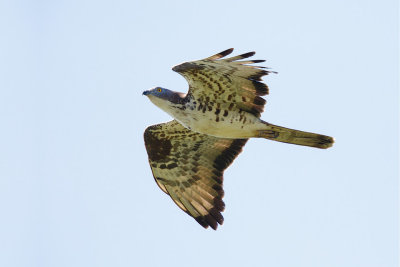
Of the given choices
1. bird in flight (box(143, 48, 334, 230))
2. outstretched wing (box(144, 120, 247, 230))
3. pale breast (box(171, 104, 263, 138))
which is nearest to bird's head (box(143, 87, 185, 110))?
bird in flight (box(143, 48, 334, 230))

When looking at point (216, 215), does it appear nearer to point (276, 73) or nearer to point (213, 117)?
point (213, 117)

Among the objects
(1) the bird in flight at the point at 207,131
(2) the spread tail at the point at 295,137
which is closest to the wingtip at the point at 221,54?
(1) the bird in flight at the point at 207,131

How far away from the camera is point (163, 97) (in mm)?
10773

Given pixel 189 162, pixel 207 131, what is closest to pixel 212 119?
pixel 207 131

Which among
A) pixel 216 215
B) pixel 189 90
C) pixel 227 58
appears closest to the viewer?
pixel 227 58

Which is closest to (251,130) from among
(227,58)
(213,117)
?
(213,117)

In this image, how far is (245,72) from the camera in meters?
10.5

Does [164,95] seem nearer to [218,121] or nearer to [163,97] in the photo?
[163,97]

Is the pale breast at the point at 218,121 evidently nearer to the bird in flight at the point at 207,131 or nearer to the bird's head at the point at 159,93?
the bird in flight at the point at 207,131

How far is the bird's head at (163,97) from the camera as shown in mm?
10758

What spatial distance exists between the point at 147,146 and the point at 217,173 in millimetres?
1260

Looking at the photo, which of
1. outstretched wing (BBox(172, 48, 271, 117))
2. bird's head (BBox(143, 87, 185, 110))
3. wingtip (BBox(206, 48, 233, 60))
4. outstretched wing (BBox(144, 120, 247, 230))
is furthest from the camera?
outstretched wing (BBox(144, 120, 247, 230))

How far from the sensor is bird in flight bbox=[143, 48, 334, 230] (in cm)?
1060

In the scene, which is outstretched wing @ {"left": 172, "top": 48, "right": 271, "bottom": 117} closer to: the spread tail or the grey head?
the grey head
